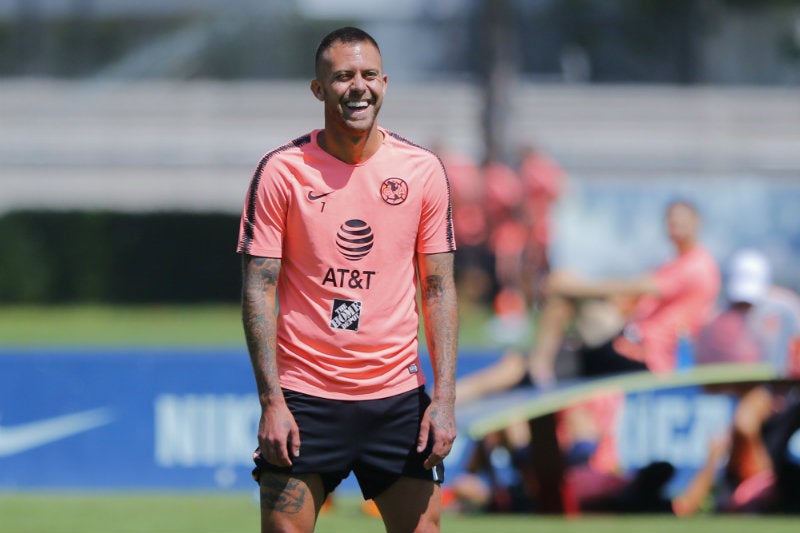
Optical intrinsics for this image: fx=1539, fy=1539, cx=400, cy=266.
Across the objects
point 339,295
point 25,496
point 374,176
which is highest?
point 374,176

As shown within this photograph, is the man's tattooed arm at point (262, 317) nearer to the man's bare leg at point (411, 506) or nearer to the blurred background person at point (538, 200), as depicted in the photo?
the man's bare leg at point (411, 506)

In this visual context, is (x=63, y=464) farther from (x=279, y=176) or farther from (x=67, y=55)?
(x=67, y=55)

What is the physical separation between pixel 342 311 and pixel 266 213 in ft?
1.33

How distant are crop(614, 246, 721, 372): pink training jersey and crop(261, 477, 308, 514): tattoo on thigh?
582 cm

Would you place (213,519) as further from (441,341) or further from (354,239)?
(354,239)

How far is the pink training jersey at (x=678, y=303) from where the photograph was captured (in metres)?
10.6

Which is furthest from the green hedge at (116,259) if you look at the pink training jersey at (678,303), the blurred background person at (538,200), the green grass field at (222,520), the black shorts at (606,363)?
the black shorts at (606,363)

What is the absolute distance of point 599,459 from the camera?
9.66 meters

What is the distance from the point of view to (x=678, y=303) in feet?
35.4

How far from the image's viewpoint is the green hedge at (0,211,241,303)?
22.4 metres

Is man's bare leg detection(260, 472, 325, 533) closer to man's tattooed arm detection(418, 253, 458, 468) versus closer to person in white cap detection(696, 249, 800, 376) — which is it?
man's tattooed arm detection(418, 253, 458, 468)

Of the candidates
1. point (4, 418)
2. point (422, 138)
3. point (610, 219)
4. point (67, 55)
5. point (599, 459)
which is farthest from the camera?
point (67, 55)

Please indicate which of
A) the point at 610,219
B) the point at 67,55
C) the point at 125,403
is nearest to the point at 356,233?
the point at 125,403

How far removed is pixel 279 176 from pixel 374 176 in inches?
12.4
